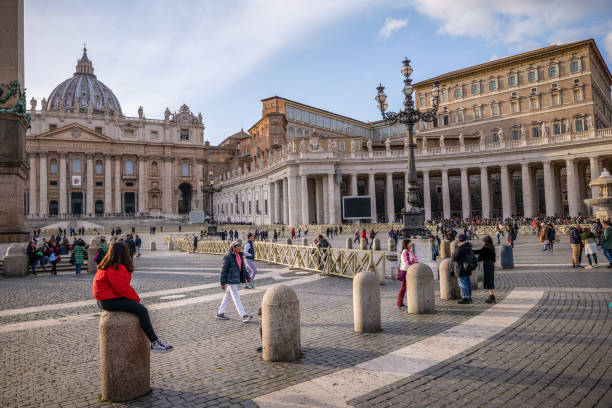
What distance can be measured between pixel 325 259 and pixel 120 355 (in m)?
10.6

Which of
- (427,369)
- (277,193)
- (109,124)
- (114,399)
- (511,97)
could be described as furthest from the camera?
(109,124)

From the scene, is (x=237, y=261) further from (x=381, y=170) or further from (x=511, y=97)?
(x=511, y=97)

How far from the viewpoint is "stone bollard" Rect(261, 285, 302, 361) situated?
523 centimetres

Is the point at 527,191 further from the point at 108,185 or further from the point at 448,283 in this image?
the point at 108,185

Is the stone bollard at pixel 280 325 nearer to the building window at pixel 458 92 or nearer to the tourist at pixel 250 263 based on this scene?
the tourist at pixel 250 263

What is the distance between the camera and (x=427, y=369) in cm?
485

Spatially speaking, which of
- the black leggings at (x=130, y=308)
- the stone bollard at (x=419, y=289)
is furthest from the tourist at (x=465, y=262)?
the black leggings at (x=130, y=308)

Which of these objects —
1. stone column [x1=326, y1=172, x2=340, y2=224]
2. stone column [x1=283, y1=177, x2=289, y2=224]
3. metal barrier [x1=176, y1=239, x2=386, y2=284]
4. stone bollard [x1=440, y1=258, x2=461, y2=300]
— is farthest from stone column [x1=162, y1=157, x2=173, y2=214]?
stone bollard [x1=440, y1=258, x2=461, y2=300]

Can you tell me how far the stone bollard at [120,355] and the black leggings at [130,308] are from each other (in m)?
0.06

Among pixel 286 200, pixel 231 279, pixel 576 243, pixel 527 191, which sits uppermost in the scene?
pixel 286 200

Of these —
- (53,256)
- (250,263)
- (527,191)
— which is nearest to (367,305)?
(250,263)

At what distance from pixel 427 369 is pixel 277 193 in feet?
167

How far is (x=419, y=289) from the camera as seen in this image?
774 cm

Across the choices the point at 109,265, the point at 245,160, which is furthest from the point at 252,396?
the point at 245,160
